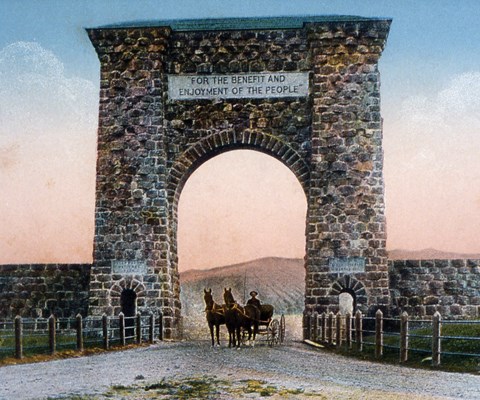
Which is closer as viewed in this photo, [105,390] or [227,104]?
[105,390]

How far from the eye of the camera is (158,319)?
76.0 feet

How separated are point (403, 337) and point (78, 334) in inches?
264

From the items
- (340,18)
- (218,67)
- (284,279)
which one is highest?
(340,18)

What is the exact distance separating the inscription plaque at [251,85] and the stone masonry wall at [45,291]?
5928mm

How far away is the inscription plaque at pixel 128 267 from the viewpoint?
2362cm

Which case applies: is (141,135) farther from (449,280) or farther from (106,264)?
(449,280)

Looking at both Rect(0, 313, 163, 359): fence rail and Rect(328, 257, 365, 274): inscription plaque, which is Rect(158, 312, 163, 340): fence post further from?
Rect(328, 257, 365, 274): inscription plaque

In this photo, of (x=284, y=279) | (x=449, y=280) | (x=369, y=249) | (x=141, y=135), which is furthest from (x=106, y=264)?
(x=284, y=279)

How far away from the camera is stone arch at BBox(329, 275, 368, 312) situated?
23.2 meters

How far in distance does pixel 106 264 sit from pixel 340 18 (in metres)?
9.43

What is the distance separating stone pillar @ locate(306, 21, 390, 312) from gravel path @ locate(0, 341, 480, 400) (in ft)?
20.9

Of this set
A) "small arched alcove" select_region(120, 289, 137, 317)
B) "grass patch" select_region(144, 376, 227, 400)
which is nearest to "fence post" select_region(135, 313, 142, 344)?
"small arched alcove" select_region(120, 289, 137, 317)

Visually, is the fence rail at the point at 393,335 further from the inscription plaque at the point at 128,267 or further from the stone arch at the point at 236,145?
the inscription plaque at the point at 128,267

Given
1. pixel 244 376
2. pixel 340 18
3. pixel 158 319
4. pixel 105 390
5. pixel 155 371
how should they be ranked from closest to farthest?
pixel 105 390
pixel 244 376
pixel 155 371
pixel 158 319
pixel 340 18
